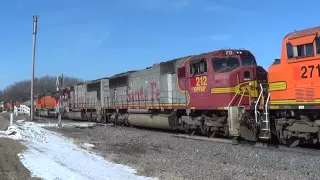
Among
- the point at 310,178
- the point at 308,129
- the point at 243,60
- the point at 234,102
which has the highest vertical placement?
the point at 243,60

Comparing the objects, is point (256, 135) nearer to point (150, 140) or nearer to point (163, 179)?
point (150, 140)

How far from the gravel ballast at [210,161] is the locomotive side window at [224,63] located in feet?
11.3

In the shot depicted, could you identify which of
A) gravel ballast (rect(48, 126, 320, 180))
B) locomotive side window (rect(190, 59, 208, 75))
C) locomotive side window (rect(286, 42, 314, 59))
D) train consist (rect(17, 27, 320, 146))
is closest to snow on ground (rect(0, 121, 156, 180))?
gravel ballast (rect(48, 126, 320, 180))

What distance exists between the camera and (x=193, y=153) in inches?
495

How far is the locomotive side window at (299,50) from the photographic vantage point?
37.8 feet

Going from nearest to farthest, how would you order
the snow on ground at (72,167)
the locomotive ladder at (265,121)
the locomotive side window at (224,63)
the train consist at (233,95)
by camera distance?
the snow on ground at (72,167) → the train consist at (233,95) → the locomotive ladder at (265,121) → the locomotive side window at (224,63)

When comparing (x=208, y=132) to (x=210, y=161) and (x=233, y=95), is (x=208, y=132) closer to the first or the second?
(x=233, y=95)

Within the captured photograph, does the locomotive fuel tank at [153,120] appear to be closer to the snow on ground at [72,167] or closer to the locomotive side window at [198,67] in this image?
the locomotive side window at [198,67]

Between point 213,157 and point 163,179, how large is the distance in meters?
4.05

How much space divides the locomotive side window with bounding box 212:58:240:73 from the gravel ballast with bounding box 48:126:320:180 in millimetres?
3443

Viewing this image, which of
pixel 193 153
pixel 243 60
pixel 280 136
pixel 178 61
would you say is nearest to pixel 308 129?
pixel 280 136

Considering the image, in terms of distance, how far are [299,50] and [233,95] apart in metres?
3.93

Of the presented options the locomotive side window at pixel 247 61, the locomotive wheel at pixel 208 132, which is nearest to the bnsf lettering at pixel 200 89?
the locomotive wheel at pixel 208 132

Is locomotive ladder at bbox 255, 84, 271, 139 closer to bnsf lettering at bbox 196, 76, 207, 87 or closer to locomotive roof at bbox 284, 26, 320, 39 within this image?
locomotive roof at bbox 284, 26, 320, 39
